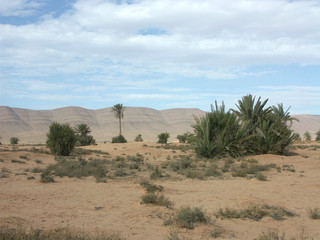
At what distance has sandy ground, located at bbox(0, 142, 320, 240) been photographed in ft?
23.1

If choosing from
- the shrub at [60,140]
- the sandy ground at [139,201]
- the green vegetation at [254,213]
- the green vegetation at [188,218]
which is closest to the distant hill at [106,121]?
the shrub at [60,140]

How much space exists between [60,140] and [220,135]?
45.3 ft

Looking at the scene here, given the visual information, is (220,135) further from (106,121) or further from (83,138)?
(106,121)

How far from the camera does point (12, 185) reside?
40.1ft

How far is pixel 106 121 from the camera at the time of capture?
5886 inches

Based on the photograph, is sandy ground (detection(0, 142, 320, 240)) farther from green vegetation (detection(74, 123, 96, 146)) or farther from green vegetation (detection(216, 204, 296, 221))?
green vegetation (detection(74, 123, 96, 146))

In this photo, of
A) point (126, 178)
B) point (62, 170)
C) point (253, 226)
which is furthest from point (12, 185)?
point (253, 226)

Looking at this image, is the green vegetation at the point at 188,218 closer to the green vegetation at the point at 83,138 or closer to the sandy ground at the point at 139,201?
the sandy ground at the point at 139,201

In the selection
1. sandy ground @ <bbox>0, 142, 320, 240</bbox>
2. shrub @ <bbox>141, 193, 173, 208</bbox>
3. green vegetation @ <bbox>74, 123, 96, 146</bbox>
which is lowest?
sandy ground @ <bbox>0, 142, 320, 240</bbox>

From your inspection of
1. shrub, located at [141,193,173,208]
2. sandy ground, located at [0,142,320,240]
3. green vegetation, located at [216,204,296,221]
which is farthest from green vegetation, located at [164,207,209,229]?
shrub, located at [141,193,173,208]

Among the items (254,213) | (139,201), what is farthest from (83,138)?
(254,213)

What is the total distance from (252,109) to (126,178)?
1426 cm

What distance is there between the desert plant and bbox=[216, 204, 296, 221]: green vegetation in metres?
14.6

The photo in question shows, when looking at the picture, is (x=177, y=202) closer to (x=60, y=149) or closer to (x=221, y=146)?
(x=221, y=146)
